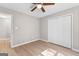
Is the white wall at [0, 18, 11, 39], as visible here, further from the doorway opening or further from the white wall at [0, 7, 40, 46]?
the white wall at [0, 7, 40, 46]

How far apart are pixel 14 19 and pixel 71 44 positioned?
1.51 m

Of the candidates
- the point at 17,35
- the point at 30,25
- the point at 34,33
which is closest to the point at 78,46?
the point at 34,33

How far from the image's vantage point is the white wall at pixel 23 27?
1764 mm

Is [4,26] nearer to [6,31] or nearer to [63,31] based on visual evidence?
[6,31]

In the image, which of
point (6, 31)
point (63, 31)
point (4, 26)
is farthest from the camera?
point (6, 31)

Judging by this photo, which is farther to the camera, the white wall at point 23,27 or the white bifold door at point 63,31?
the white wall at point 23,27

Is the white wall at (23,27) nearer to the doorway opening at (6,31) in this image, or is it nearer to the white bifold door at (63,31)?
the doorway opening at (6,31)

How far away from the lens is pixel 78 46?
56.8 inches

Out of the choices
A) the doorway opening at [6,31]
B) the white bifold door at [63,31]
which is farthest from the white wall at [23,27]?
the white bifold door at [63,31]

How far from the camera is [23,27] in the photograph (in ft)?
6.59

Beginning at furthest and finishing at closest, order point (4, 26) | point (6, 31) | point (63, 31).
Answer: point (6, 31)
point (4, 26)
point (63, 31)

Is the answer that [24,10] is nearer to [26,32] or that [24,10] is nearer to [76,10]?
[26,32]

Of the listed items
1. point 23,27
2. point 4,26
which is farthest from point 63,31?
point 4,26

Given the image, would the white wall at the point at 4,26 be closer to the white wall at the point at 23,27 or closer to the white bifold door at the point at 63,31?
the white wall at the point at 23,27
